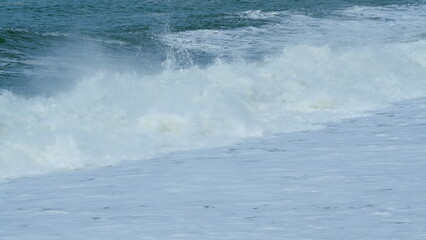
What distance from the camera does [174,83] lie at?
1124 cm

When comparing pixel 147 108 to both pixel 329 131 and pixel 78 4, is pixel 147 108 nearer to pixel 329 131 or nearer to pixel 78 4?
pixel 329 131

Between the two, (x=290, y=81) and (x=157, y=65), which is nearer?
(x=290, y=81)

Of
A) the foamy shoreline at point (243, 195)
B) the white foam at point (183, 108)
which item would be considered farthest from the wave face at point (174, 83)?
the foamy shoreline at point (243, 195)

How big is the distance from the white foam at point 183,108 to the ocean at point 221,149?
2 cm

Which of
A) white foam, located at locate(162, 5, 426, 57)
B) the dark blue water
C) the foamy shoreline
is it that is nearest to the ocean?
the foamy shoreline

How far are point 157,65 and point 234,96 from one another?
7472 mm

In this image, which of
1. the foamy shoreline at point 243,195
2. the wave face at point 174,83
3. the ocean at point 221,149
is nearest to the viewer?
the foamy shoreline at point 243,195

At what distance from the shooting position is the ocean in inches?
237

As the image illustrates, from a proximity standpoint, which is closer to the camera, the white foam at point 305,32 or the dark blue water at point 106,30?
the dark blue water at point 106,30

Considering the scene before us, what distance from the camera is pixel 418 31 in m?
23.5

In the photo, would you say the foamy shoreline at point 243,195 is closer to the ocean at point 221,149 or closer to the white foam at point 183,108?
the ocean at point 221,149

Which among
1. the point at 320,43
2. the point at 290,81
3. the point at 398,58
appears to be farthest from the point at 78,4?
the point at 290,81

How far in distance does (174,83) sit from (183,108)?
54.1 inches

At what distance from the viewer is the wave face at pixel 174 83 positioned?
875cm
